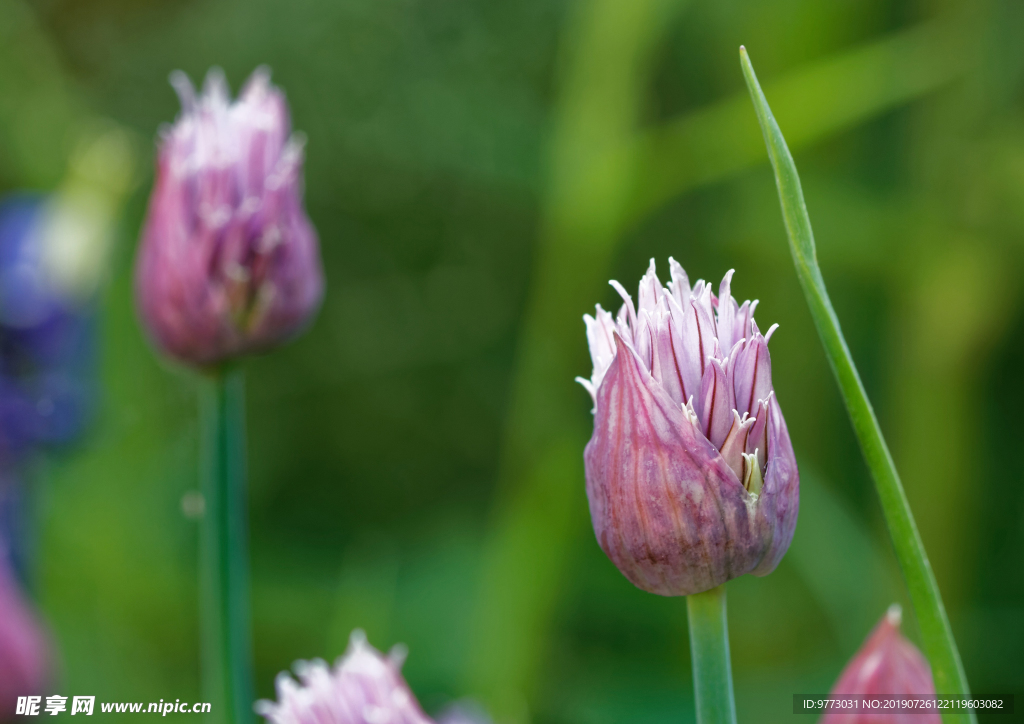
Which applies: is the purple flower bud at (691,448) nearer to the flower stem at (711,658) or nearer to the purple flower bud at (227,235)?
the flower stem at (711,658)

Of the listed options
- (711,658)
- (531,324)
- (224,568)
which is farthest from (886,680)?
(531,324)

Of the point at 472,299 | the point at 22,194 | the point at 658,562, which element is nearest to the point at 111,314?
the point at 22,194

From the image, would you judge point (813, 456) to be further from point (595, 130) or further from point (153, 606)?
→ point (153, 606)

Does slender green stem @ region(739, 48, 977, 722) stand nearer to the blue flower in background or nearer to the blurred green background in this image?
the blurred green background

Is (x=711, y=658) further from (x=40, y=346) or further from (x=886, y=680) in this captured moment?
(x=40, y=346)

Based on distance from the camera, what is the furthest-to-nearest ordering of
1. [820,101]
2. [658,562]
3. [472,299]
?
[472,299] < [820,101] < [658,562]

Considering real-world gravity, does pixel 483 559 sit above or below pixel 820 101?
below
